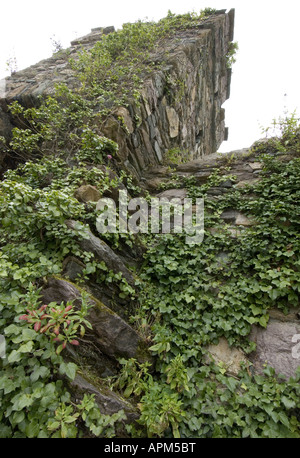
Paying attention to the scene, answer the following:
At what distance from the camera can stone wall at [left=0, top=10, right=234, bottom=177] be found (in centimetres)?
518

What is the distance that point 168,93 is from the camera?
629cm

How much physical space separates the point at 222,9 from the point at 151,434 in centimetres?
1213

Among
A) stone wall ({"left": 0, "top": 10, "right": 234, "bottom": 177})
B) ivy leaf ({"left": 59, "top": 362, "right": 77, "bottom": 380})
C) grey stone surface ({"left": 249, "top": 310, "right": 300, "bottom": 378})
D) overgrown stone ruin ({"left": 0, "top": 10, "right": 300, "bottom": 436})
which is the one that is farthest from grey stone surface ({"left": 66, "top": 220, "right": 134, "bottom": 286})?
stone wall ({"left": 0, "top": 10, "right": 234, "bottom": 177})

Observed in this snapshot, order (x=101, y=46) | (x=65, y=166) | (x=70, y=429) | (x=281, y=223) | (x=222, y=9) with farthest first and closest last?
(x=222, y=9)
(x=101, y=46)
(x=65, y=166)
(x=281, y=223)
(x=70, y=429)

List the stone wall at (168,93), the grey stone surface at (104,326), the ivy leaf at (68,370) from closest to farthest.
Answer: the ivy leaf at (68,370)
the grey stone surface at (104,326)
the stone wall at (168,93)

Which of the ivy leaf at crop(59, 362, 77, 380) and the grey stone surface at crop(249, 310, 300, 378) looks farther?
the grey stone surface at crop(249, 310, 300, 378)

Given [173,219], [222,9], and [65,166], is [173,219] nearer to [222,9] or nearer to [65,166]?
[65,166]

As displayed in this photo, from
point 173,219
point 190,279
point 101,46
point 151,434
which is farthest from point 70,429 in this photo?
point 101,46

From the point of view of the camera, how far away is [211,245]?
3680mm

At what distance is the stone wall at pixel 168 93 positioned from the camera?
5.18m

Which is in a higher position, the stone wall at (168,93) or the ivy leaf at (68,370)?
the stone wall at (168,93)

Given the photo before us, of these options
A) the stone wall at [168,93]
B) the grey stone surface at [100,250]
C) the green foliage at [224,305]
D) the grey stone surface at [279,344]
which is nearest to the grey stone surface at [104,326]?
the green foliage at [224,305]

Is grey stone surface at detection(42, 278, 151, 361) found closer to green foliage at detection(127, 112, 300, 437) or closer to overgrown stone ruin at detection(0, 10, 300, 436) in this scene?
overgrown stone ruin at detection(0, 10, 300, 436)

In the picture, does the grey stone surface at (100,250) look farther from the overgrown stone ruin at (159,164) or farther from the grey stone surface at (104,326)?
the grey stone surface at (104,326)
